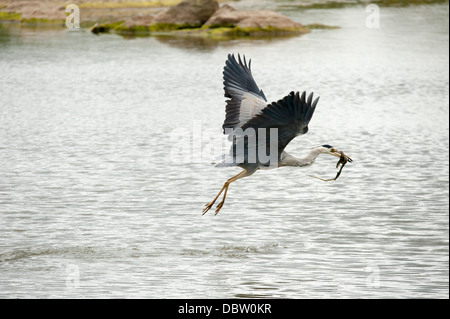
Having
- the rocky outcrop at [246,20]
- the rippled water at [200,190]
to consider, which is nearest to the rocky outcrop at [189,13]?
the rocky outcrop at [246,20]

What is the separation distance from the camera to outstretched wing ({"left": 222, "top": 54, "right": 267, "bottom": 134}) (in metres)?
9.45

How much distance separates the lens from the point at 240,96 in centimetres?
957

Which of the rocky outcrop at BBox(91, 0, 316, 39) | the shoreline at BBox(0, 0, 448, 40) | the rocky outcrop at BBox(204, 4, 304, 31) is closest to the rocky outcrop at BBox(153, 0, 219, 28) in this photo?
the rocky outcrop at BBox(91, 0, 316, 39)

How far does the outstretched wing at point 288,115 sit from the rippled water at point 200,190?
177cm

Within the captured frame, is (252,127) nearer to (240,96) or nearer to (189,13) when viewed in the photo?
(240,96)

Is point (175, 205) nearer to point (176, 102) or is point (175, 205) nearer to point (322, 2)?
point (176, 102)

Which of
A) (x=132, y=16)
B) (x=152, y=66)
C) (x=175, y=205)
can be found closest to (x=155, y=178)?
(x=175, y=205)

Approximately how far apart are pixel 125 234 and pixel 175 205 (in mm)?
1605

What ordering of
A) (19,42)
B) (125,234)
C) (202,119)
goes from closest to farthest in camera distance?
(125,234) → (202,119) → (19,42)

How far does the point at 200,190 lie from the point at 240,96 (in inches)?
163

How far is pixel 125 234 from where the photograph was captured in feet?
35.9

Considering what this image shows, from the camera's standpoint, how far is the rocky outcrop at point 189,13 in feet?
118

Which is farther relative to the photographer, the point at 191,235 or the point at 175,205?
the point at 175,205

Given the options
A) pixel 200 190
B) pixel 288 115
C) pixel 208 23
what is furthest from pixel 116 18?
pixel 288 115
